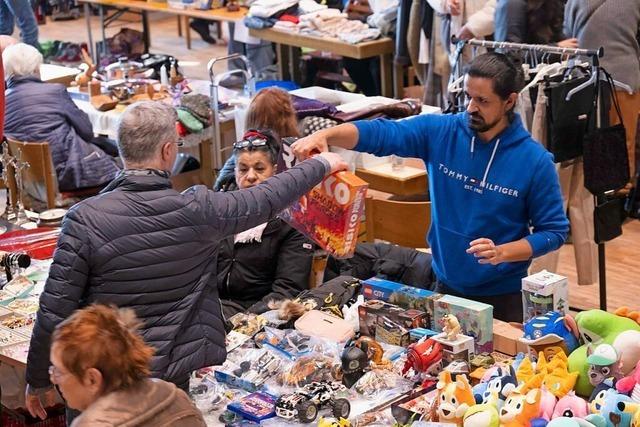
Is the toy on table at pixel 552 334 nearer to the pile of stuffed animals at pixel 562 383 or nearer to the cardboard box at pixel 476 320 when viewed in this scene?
the pile of stuffed animals at pixel 562 383

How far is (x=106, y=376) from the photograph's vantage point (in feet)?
7.89

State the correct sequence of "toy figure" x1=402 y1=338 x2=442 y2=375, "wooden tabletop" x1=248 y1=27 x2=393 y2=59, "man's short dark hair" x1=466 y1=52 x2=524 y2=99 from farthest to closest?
"wooden tabletop" x1=248 y1=27 x2=393 y2=59, "man's short dark hair" x1=466 y1=52 x2=524 y2=99, "toy figure" x1=402 y1=338 x2=442 y2=375

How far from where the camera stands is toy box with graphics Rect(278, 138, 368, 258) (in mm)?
3229

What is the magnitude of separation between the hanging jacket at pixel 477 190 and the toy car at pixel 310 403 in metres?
0.89

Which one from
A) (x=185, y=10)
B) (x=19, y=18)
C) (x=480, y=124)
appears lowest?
(x=185, y=10)

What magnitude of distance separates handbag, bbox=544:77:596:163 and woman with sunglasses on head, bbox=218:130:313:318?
4.86ft

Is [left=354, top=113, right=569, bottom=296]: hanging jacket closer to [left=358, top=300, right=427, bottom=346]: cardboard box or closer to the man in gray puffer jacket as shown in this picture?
[left=358, top=300, right=427, bottom=346]: cardboard box

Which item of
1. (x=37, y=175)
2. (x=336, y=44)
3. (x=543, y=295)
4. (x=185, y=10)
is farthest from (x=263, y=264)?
(x=185, y=10)

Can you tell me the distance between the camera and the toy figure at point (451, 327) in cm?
323

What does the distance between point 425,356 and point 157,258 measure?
0.82 metres

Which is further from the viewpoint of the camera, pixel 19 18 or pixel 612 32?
pixel 19 18

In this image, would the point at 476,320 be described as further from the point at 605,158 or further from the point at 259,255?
the point at 605,158

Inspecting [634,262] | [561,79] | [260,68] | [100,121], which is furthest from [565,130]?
[260,68]

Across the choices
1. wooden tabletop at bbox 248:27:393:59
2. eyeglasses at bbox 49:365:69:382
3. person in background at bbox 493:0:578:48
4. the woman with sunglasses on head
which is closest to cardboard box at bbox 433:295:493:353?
the woman with sunglasses on head
